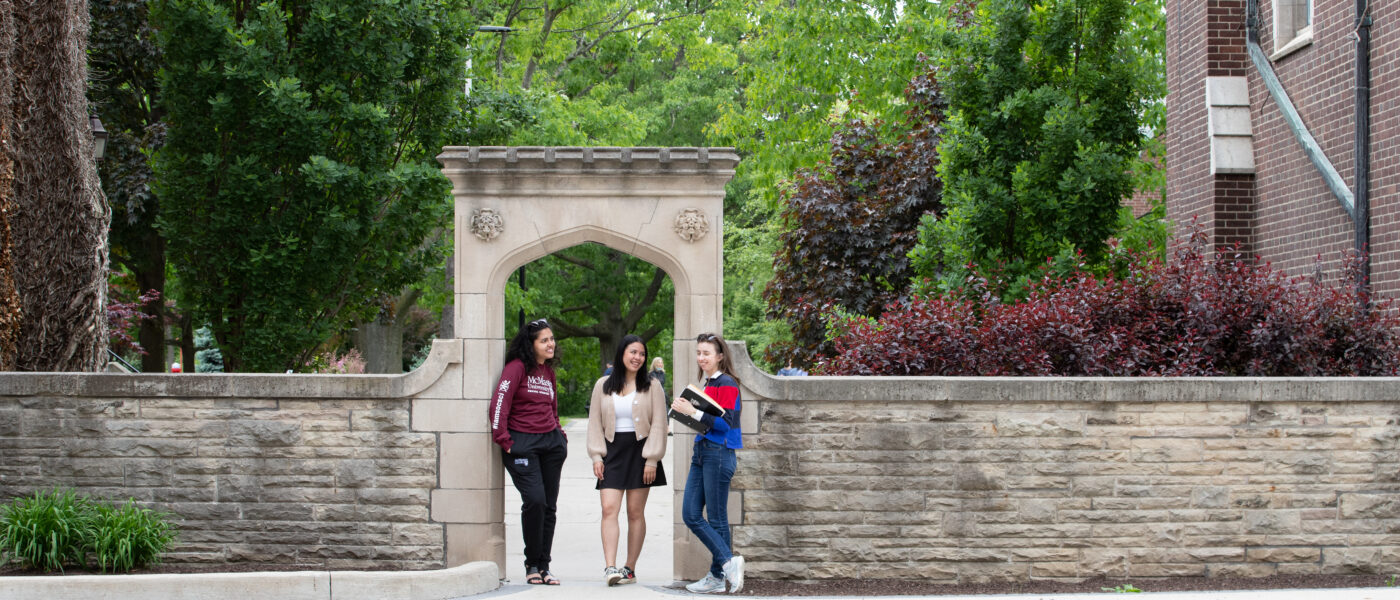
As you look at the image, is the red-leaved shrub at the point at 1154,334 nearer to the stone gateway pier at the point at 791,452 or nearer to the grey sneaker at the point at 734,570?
the stone gateway pier at the point at 791,452

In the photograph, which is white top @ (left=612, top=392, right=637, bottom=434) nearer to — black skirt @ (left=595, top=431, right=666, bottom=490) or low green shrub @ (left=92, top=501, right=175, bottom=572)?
black skirt @ (left=595, top=431, right=666, bottom=490)

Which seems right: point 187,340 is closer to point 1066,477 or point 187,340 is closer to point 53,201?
point 53,201

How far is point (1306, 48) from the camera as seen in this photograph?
1323 centimetres

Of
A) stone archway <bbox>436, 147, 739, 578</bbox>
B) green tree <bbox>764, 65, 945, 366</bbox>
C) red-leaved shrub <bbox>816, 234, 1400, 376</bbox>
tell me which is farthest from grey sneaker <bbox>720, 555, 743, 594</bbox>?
green tree <bbox>764, 65, 945, 366</bbox>

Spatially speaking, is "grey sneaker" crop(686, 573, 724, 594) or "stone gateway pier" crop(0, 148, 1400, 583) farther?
"stone gateway pier" crop(0, 148, 1400, 583)

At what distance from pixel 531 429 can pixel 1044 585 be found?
138 inches

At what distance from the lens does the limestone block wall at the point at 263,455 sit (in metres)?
8.38

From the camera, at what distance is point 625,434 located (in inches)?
320

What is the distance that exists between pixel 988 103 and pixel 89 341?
8186 millimetres

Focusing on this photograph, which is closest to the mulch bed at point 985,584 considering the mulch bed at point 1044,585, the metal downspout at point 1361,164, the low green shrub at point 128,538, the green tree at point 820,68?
the mulch bed at point 1044,585

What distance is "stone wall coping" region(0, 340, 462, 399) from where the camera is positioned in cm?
832

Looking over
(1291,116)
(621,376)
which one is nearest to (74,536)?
(621,376)

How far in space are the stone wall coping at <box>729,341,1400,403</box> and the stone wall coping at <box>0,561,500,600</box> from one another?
2541 mm

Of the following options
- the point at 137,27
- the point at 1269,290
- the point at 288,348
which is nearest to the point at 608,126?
the point at 137,27
